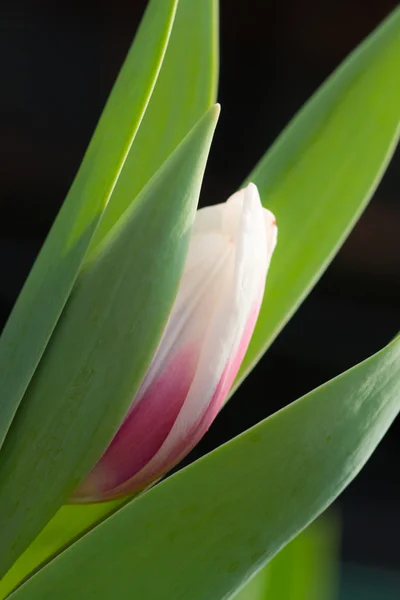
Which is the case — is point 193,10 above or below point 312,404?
above

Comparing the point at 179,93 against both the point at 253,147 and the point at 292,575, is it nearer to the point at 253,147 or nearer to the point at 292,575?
the point at 292,575

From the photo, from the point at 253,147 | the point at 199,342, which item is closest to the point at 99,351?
the point at 199,342

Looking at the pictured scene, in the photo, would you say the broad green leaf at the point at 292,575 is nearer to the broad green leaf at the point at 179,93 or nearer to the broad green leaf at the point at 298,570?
the broad green leaf at the point at 298,570

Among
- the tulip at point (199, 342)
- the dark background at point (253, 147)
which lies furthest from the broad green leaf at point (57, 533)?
the dark background at point (253, 147)

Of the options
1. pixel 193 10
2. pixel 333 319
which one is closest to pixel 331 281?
pixel 333 319

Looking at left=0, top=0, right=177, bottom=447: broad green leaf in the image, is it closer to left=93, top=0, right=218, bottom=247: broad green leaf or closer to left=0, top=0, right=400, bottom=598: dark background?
left=93, top=0, right=218, bottom=247: broad green leaf

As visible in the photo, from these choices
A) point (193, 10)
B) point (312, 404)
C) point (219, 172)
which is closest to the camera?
point (312, 404)

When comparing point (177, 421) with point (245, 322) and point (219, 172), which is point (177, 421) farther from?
point (219, 172)
